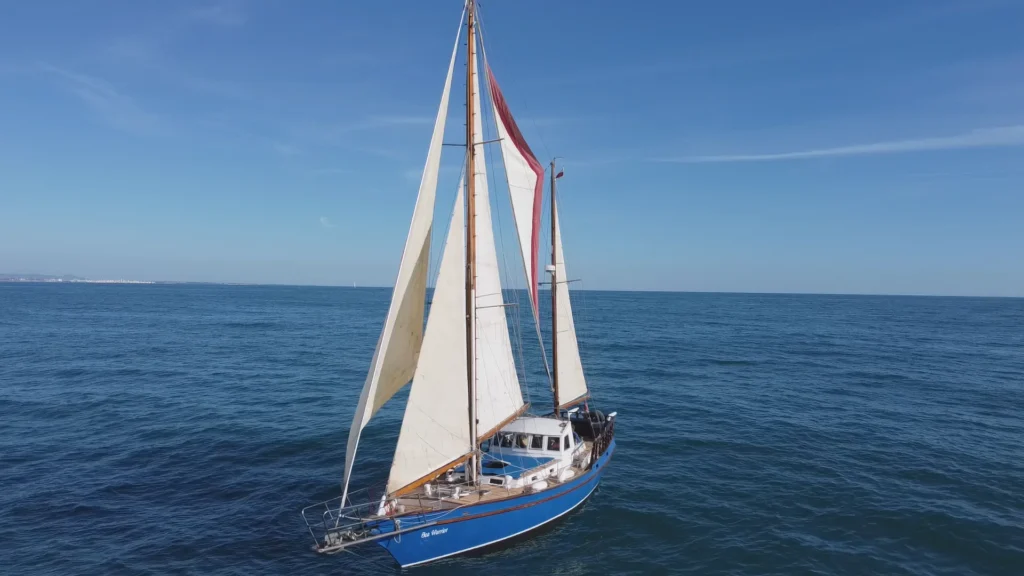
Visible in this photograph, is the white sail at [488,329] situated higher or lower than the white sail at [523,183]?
lower

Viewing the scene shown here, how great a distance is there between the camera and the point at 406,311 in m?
18.9

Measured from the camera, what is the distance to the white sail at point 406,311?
693 inches

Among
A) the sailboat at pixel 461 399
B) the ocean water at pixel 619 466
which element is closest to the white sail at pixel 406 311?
the sailboat at pixel 461 399

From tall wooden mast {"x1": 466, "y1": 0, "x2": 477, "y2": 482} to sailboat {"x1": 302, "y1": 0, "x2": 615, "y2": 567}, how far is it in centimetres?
4

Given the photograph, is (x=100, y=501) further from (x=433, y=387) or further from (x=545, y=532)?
(x=545, y=532)

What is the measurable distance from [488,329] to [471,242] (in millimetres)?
4000

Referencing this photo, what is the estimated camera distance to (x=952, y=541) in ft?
73.5

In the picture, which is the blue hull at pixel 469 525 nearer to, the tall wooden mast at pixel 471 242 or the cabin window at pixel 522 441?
the tall wooden mast at pixel 471 242

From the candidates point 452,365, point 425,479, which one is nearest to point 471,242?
point 452,365

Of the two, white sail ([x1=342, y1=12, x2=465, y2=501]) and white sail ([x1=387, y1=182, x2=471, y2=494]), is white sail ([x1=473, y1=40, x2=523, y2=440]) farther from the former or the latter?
white sail ([x1=342, y1=12, x2=465, y2=501])

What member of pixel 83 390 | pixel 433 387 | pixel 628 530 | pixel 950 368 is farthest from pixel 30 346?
pixel 950 368

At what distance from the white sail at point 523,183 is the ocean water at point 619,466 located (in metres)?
12.3

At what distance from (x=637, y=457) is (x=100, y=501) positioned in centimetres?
2857

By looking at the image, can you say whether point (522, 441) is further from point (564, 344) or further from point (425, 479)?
point (564, 344)
